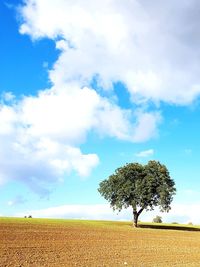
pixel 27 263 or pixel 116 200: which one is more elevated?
pixel 116 200

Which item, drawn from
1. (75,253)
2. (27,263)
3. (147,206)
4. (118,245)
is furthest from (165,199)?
(27,263)

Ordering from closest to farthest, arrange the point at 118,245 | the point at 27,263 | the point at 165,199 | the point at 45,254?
the point at 27,263
the point at 45,254
the point at 118,245
the point at 165,199

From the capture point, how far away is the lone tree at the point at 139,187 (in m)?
88.6

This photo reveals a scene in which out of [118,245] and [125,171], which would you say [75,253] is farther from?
[125,171]

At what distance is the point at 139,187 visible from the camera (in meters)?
88.4

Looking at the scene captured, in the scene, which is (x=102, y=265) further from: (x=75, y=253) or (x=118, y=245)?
(x=118, y=245)

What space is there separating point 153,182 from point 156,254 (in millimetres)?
49104

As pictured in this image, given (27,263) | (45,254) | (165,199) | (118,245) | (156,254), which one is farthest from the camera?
(165,199)

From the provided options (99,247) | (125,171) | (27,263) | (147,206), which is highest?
(125,171)

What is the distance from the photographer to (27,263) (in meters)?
30.4

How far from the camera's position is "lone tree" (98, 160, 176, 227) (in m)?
88.6

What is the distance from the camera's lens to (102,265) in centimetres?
3133

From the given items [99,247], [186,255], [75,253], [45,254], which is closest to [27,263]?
[45,254]

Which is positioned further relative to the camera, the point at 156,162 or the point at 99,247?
the point at 156,162
